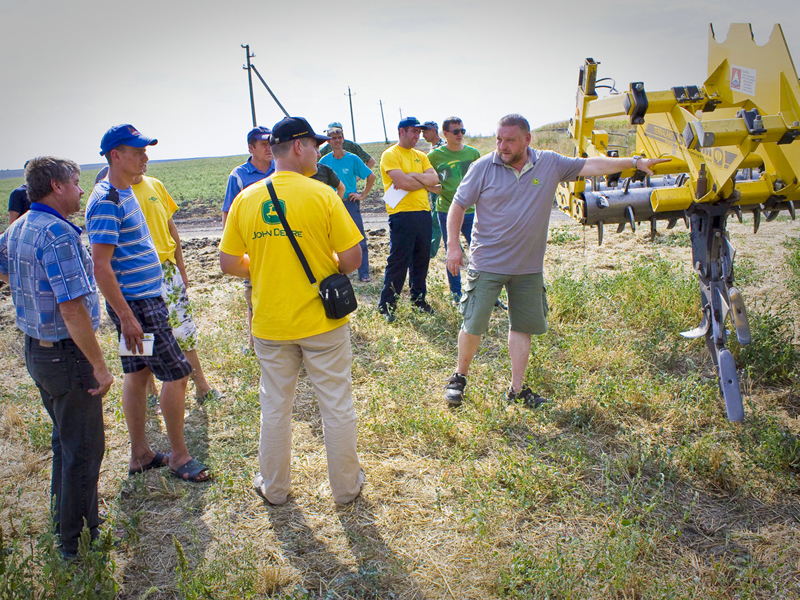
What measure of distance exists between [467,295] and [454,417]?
95 centimetres

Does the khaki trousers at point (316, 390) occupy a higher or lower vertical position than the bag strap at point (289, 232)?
lower

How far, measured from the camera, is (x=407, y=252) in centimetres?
626

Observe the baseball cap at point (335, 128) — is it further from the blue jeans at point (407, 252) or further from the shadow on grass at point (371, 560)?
the shadow on grass at point (371, 560)

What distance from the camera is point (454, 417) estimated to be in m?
4.17

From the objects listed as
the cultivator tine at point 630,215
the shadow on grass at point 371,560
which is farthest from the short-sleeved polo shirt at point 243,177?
the cultivator tine at point 630,215

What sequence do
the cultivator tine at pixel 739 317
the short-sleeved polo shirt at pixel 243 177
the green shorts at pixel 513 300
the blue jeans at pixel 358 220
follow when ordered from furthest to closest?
the blue jeans at pixel 358 220 → the short-sleeved polo shirt at pixel 243 177 → the green shorts at pixel 513 300 → the cultivator tine at pixel 739 317

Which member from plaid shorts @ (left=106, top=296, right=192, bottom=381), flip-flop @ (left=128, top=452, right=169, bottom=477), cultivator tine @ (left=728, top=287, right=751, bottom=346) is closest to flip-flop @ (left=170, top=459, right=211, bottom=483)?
flip-flop @ (left=128, top=452, right=169, bottom=477)

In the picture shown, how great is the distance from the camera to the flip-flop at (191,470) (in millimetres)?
3598

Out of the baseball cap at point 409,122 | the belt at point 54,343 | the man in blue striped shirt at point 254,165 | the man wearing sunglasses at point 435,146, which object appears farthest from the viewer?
the man wearing sunglasses at point 435,146

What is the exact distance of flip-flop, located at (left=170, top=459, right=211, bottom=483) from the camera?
3.60 meters

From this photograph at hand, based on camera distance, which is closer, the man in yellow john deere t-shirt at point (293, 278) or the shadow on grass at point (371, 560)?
the shadow on grass at point (371, 560)

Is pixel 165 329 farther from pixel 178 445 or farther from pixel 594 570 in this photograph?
pixel 594 570

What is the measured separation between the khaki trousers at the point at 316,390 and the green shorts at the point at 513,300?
1.39m

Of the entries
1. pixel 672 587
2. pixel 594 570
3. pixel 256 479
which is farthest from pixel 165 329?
pixel 672 587
